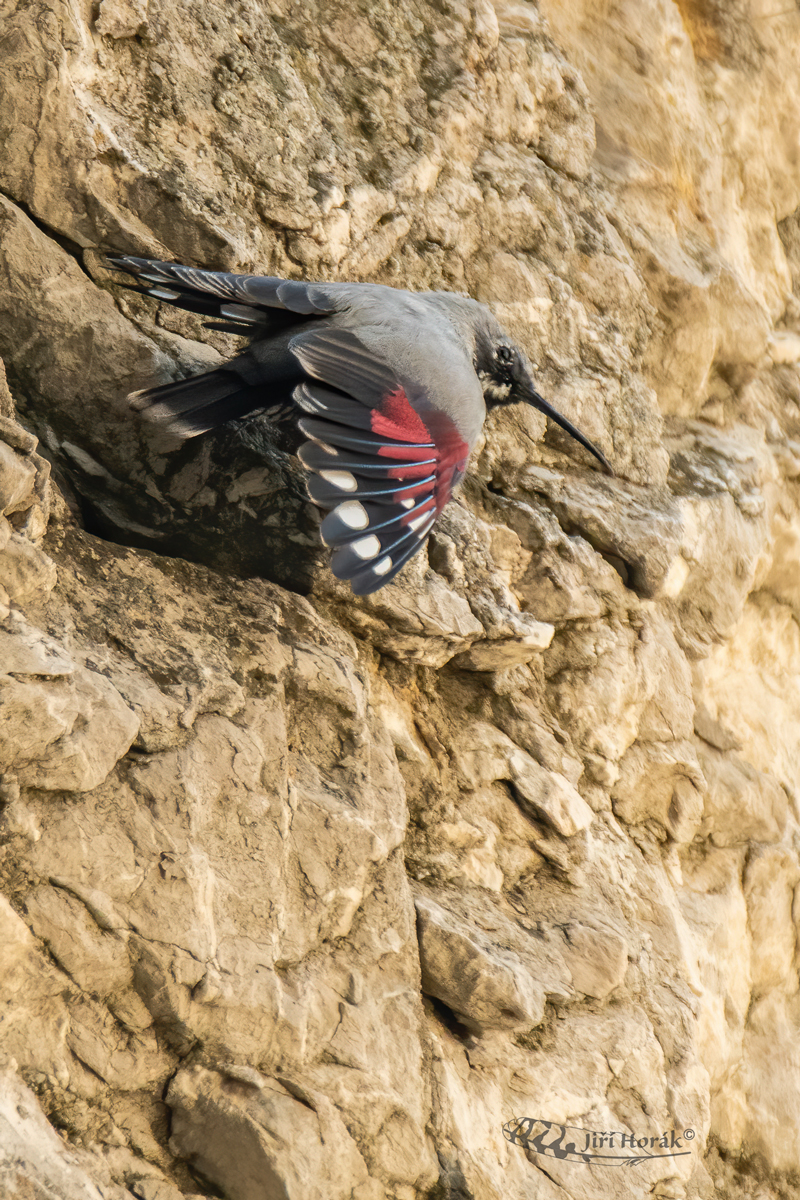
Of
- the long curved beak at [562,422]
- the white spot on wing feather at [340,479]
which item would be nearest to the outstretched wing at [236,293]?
the white spot on wing feather at [340,479]

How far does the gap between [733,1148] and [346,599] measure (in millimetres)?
2149

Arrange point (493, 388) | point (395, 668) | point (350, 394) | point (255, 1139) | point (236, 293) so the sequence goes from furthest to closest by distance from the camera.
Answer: point (493, 388), point (395, 668), point (236, 293), point (350, 394), point (255, 1139)

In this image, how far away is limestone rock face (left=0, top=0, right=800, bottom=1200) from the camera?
1.78 metres

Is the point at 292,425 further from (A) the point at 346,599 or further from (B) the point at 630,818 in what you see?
(B) the point at 630,818

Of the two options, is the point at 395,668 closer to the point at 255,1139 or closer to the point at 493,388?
the point at 493,388

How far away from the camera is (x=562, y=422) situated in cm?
294

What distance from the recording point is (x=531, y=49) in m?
3.57
